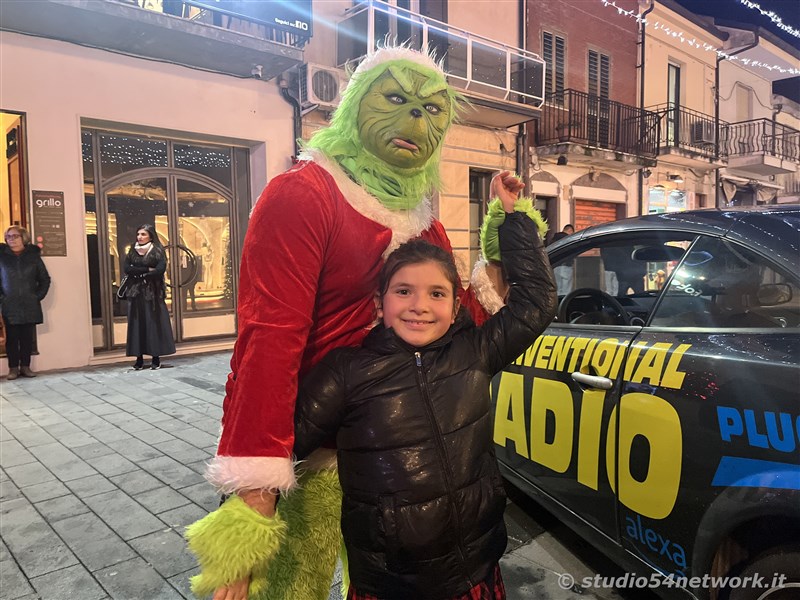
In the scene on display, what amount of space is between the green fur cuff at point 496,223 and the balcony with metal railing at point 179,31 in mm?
7059

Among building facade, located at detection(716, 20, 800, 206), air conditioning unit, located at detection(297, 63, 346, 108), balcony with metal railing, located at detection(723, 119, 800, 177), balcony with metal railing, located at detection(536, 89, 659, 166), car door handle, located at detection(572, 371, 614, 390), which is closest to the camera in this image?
car door handle, located at detection(572, 371, 614, 390)

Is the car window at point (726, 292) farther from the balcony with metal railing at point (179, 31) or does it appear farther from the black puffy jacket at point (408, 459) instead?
the balcony with metal railing at point (179, 31)

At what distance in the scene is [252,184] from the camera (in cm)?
929

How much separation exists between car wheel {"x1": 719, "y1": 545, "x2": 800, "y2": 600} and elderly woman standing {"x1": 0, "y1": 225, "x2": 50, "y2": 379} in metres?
7.67

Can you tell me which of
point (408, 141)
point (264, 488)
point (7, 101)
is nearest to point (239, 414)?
point (264, 488)

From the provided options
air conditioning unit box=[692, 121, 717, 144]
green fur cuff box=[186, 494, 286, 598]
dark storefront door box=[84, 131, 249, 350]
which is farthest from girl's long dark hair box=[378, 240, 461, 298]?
air conditioning unit box=[692, 121, 717, 144]

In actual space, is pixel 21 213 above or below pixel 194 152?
below

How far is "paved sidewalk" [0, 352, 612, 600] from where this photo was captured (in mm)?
2605

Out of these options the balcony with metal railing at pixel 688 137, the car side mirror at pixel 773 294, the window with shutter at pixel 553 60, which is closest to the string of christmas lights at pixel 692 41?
the window with shutter at pixel 553 60

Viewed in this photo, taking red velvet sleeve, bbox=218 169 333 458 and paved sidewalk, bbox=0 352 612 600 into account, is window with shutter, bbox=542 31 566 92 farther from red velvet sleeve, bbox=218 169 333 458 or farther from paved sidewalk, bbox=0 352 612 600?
red velvet sleeve, bbox=218 169 333 458

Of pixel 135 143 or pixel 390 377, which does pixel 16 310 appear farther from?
pixel 390 377

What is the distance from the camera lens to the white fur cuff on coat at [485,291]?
169 cm

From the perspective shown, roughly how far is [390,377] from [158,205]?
26.9ft

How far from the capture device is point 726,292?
212 cm
